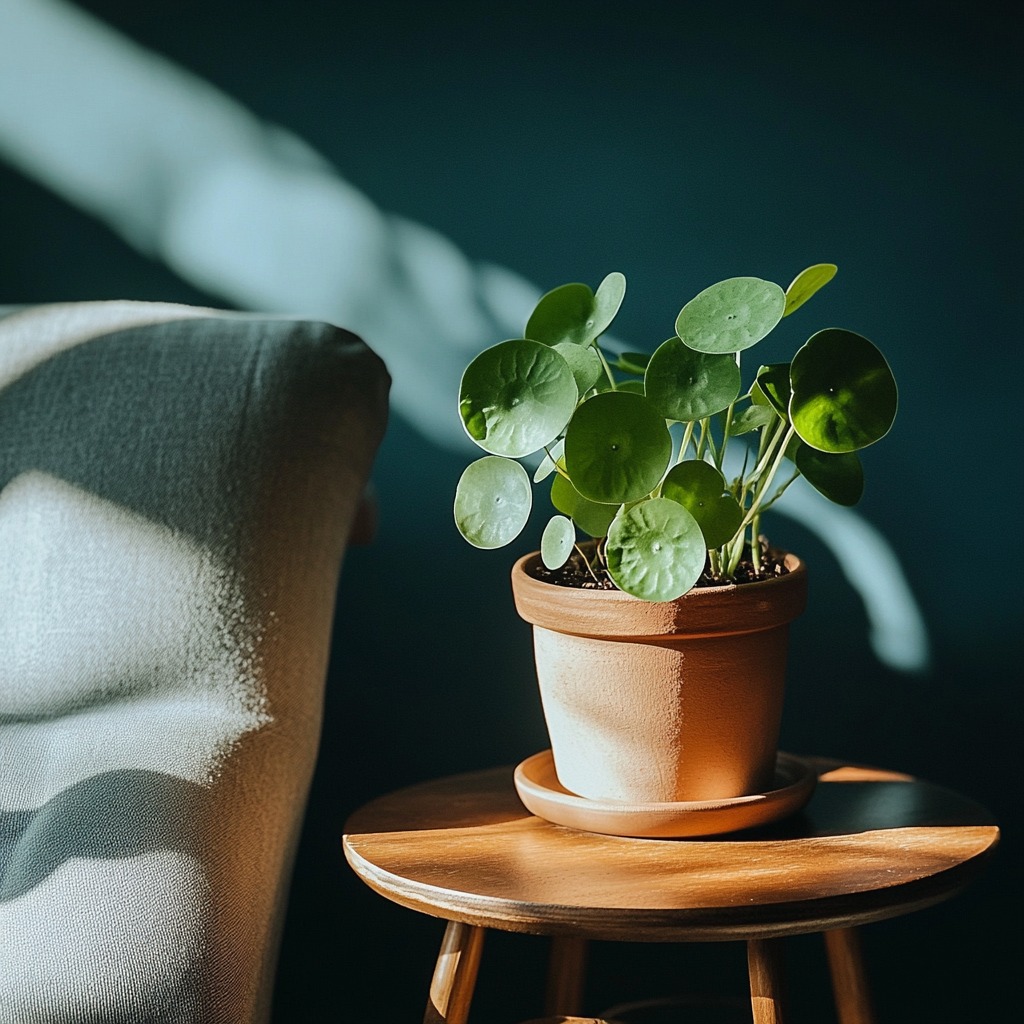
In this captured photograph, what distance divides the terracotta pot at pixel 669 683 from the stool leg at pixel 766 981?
5.2 inches

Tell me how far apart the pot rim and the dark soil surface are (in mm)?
22

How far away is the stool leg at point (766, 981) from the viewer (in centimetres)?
82

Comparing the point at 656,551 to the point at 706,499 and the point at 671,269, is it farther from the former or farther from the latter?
the point at 671,269

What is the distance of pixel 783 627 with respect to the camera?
95 cm

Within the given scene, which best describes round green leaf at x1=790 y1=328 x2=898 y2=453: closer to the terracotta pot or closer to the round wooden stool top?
the terracotta pot

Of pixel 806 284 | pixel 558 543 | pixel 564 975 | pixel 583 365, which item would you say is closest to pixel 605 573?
pixel 558 543

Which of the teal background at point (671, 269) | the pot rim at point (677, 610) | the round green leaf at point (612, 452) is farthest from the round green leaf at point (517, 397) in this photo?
the teal background at point (671, 269)

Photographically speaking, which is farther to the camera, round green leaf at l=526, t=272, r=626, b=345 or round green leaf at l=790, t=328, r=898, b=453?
round green leaf at l=526, t=272, r=626, b=345

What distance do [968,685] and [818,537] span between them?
23cm

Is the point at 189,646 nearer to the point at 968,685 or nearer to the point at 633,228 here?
the point at 633,228

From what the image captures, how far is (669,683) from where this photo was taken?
0.90 m

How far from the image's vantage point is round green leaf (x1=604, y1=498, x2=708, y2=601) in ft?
2.77

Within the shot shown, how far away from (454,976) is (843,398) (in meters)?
0.52

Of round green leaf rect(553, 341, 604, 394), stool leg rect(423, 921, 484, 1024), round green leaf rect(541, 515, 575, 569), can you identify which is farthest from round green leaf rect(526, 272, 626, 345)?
stool leg rect(423, 921, 484, 1024)
